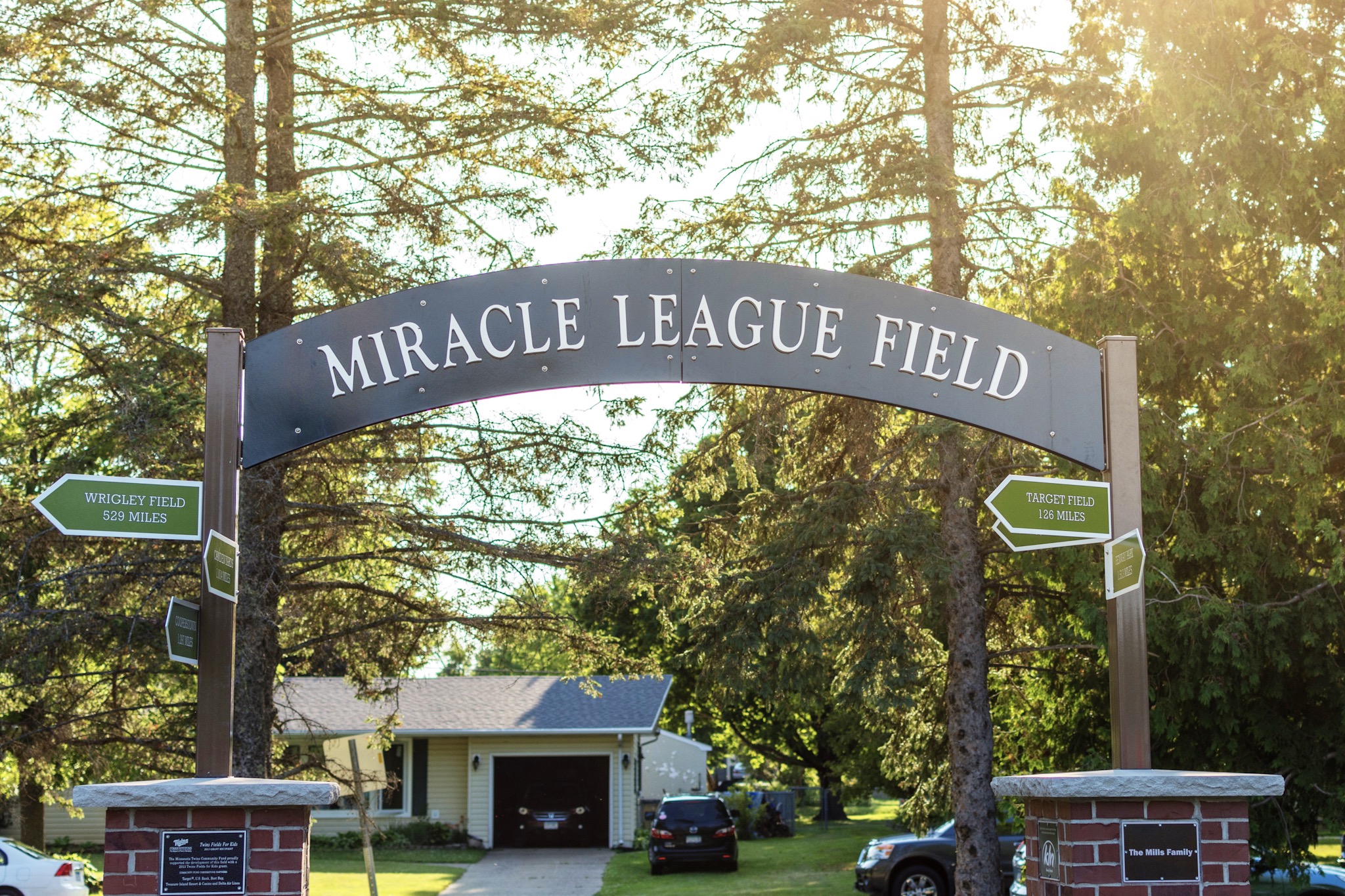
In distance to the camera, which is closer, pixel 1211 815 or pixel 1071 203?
pixel 1211 815

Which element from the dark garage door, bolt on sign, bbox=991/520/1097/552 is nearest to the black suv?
the dark garage door

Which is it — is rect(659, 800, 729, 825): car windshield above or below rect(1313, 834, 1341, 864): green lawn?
above

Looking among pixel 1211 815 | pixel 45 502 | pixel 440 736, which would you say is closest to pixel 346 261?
pixel 45 502

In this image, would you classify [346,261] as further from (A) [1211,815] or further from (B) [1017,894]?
(B) [1017,894]

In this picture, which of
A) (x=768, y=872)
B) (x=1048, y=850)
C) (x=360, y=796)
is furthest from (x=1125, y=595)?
(x=768, y=872)

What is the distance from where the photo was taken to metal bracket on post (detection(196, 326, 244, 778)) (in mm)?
5586

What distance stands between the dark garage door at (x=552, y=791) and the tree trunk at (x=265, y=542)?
15878 millimetres

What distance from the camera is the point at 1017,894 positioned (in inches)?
600

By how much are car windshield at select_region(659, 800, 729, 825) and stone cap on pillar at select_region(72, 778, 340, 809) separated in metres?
18.9

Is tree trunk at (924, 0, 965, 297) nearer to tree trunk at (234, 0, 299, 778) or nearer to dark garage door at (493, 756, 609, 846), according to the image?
tree trunk at (234, 0, 299, 778)

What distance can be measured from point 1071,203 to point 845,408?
3203mm

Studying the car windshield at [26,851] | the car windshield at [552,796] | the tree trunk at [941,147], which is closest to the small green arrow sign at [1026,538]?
the tree trunk at [941,147]

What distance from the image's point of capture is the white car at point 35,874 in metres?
17.0

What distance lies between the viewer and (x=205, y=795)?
5176 millimetres
